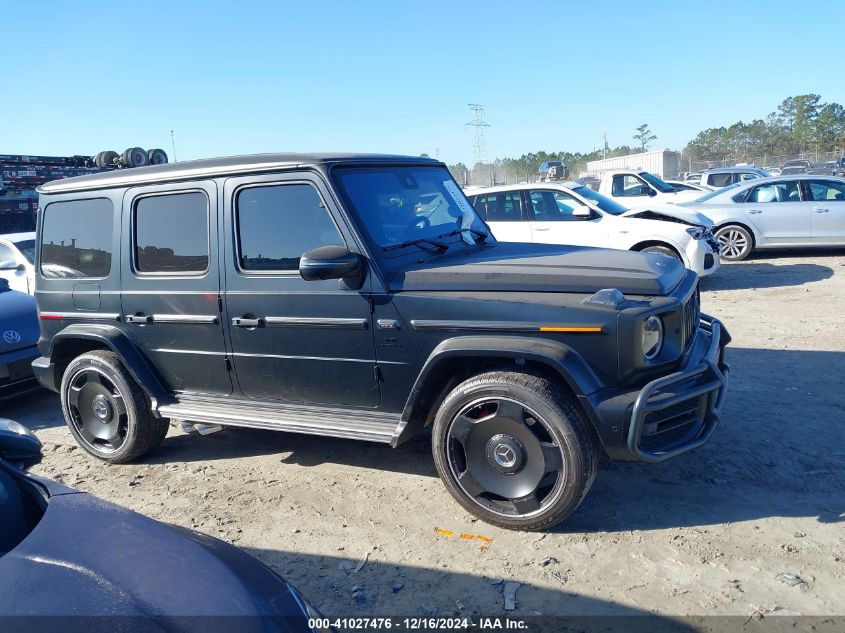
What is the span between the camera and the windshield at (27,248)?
965 cm

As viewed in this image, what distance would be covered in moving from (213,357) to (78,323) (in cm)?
129

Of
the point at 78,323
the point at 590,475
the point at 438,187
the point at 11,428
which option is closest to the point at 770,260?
the point at 438,187

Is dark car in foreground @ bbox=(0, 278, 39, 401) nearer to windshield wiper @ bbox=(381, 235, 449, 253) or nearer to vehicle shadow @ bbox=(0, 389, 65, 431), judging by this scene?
vehicle shadow @ bbox=(0, 389, 65, 431)

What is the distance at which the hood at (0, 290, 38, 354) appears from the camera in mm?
6574

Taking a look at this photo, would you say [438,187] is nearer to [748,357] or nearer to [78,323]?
[78,323]

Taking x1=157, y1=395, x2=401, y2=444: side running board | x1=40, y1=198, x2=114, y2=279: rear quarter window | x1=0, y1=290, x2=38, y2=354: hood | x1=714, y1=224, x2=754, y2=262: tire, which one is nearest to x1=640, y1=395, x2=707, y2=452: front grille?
x1=157, y1=395, x2=401, y2=444: side running board

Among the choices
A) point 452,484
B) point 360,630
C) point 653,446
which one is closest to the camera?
point 360,630

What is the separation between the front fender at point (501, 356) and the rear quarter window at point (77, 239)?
255 centimetres

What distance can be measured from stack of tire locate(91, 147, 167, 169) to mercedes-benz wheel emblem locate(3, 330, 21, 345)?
2.08 metres

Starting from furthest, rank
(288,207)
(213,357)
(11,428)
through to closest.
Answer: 1. (213,357)
2. (288,207)
3. (11,428)

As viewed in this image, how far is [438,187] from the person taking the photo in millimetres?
4914

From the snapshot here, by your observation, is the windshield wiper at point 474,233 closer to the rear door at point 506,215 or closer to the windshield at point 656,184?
the rear door at point 506,215

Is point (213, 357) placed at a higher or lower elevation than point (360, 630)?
higher

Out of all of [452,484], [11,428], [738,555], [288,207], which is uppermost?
[288,207]
